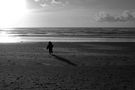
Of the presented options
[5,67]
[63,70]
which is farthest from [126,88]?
[5,67]

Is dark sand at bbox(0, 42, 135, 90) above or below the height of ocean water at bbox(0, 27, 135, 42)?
below

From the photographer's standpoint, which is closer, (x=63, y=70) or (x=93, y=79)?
(x=93, y=79)

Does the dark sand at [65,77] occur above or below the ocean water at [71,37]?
below

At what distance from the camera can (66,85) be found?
11.8m

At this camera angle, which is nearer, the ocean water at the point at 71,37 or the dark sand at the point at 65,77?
the dark sand at the point at 65,77

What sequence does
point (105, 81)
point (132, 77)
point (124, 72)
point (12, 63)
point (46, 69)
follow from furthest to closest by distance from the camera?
point (12, 63) → point (46, 69) → point (124, 72) → point (132, 77) → point (105, 81)

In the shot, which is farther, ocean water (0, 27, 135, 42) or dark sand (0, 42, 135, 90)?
ocean water (0, 27, 135, 42)

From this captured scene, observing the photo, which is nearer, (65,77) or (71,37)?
(65,77)

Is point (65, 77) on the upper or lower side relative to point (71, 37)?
lower

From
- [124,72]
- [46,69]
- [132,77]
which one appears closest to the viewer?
[132,77]

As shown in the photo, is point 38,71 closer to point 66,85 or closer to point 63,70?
point 63,70

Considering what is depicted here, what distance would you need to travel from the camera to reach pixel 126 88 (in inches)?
440

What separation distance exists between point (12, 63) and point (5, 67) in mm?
1716

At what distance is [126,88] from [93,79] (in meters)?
2.42
